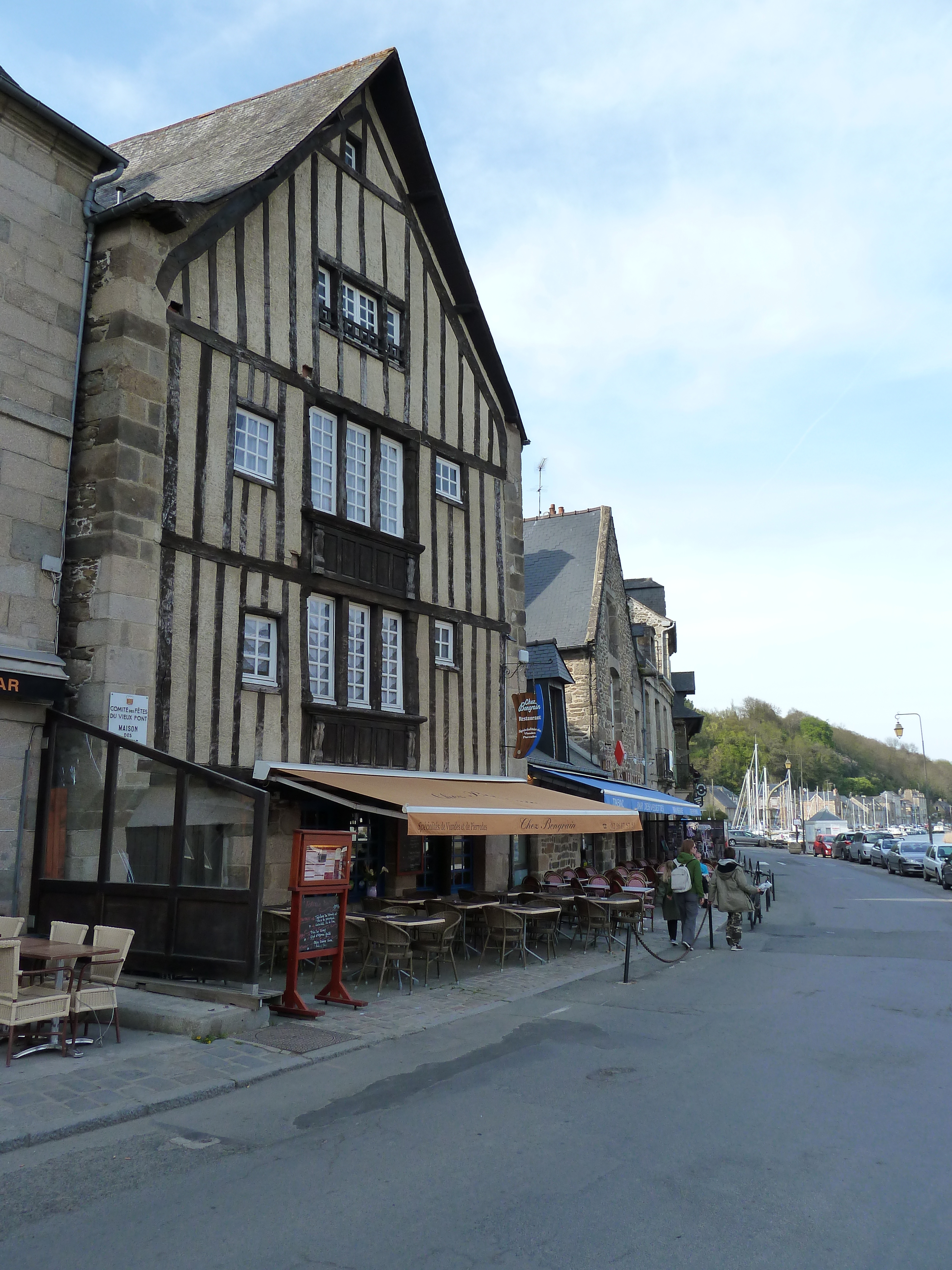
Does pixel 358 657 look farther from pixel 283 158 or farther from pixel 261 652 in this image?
pixel 283 158

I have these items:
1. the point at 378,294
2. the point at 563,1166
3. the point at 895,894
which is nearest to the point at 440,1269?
the point at 563,1166

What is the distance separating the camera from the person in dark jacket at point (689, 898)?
1337 cm

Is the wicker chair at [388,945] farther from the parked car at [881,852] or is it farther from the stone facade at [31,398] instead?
the parked car at [881,852]

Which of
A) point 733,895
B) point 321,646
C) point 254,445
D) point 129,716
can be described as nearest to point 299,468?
point 254,445

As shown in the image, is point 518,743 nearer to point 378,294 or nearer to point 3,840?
point 378,294

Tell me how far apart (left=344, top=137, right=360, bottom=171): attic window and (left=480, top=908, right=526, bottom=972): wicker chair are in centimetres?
1002

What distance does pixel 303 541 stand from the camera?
1195 cm

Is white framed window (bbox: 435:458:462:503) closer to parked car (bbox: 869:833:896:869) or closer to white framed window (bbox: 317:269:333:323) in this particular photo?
white framed window (bbox: 317:269:333:323)

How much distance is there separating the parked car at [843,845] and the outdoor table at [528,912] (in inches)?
1732

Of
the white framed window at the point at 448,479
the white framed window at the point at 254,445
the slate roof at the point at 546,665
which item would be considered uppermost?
the white framed window at the point at 448,479

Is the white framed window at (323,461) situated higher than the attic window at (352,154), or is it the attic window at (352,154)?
the attic window at (352,154)

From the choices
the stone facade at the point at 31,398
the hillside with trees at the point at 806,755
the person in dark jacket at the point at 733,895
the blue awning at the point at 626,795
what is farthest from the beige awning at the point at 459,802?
the hillside with trees at the point at 806,755

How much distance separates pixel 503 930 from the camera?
1172 cm

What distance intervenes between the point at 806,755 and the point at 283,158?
11809 centimetres
